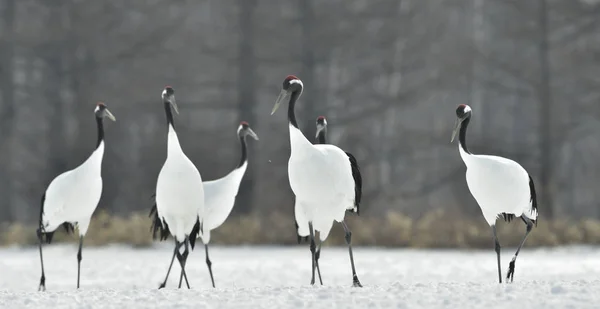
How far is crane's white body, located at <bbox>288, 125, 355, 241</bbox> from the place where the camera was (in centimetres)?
1008

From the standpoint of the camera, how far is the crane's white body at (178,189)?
10.8 m

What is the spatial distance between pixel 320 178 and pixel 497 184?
5.74 ft

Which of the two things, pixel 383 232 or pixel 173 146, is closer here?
pixel 173 146

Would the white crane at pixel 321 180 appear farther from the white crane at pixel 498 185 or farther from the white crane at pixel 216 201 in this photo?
the white crane at pixel 216 201

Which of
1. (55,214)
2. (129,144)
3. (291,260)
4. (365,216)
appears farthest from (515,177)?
(129,144)

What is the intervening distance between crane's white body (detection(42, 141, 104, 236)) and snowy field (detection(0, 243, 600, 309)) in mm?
865

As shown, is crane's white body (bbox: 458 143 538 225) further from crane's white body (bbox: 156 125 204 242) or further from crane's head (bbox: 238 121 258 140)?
crane's head (bbox: 238 121 258 140)

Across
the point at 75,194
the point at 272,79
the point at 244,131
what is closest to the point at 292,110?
the point at 75,194

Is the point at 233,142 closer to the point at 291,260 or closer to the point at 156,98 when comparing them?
the point at 156,98

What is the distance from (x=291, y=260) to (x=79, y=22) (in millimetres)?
13378

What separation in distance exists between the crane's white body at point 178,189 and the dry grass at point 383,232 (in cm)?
850

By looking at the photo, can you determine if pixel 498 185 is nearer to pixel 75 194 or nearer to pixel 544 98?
pixel 75 194

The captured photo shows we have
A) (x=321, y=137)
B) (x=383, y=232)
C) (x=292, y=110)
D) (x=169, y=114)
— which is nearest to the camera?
(x=292, y=110)

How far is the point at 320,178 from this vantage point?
33.0ft
